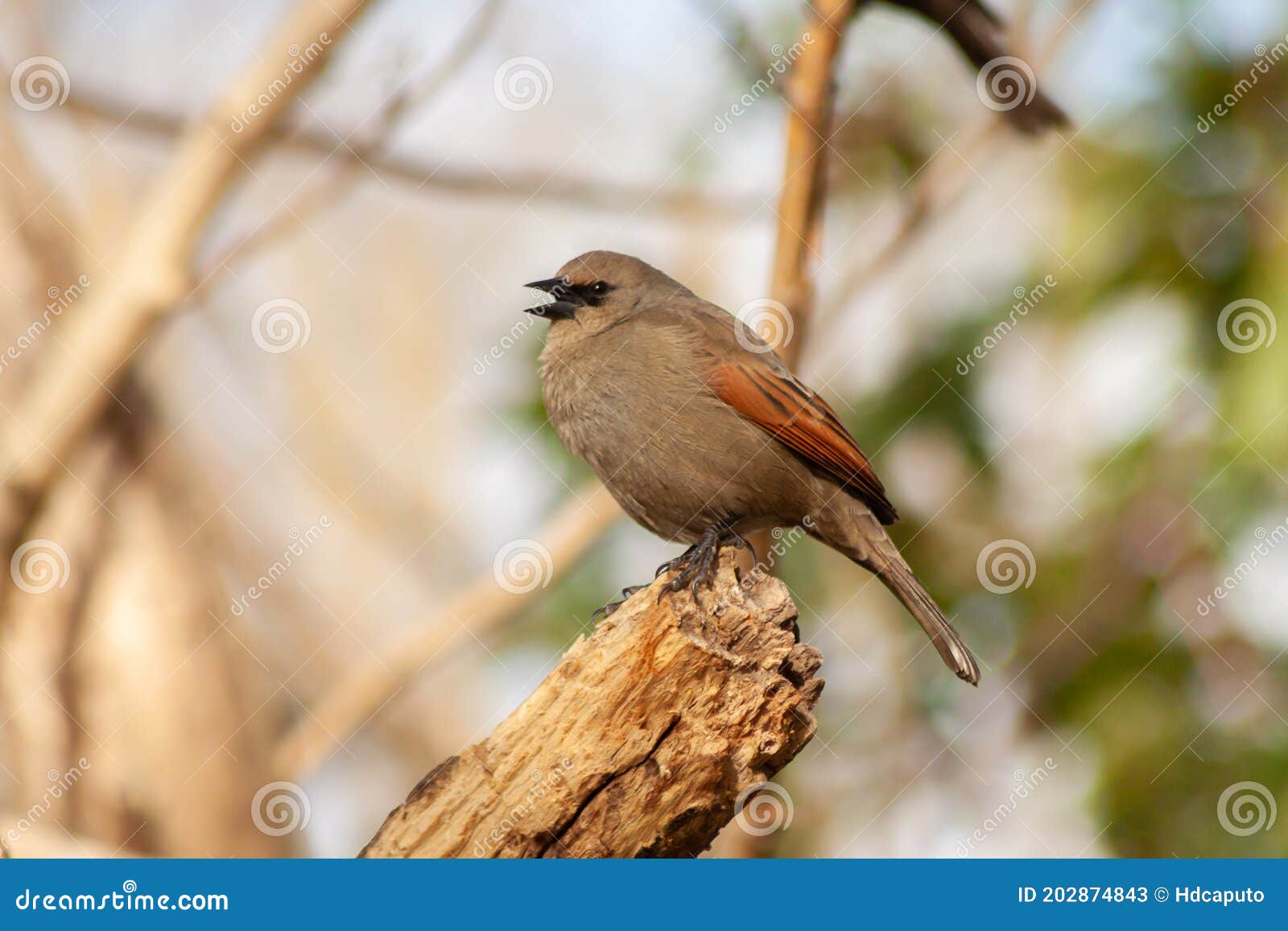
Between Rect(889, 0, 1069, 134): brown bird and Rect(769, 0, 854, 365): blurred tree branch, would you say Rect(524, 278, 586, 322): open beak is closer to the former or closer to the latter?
Rect(769, 0, 854, 365): blurred tree branch

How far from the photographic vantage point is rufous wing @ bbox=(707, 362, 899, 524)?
6.11m

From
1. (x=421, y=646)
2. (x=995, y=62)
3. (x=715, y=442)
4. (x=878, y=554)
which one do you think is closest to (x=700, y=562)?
(x=715, y=442)

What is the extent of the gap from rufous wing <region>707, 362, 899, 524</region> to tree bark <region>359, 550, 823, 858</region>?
1640 mm

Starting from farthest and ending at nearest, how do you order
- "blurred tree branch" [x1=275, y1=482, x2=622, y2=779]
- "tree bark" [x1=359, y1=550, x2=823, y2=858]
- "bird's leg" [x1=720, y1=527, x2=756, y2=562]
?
"blurred tree branch" [x1=275, y1=482, x2=622, y2=779] < "bird's leg" [x1=720, y1=527, x2=756, y2=562] < "tree bark" [x1=359, y1=550, x2=823, y2=858]

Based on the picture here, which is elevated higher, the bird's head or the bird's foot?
the bird's head

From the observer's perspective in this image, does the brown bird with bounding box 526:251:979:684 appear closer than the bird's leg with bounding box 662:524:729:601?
No

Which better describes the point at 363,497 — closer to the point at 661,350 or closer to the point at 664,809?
the point at 661,350

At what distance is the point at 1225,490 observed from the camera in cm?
714

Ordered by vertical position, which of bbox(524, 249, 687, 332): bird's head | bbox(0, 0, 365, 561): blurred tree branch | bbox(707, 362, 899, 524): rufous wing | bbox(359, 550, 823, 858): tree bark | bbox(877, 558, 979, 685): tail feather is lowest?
→ bbox(877, 558, 979, 685): tail feather

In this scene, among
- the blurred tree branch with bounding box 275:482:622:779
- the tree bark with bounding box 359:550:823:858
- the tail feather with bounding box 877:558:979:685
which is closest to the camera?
the tree bark with bounding box 359:550:823:858

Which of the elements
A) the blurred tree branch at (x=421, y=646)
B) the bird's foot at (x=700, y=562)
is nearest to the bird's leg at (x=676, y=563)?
the bird's foot at (x=700, y=562)

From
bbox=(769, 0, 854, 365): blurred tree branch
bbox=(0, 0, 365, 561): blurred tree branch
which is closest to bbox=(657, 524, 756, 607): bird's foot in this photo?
bbox=(769, 0, 854, 365): blurred tree branch

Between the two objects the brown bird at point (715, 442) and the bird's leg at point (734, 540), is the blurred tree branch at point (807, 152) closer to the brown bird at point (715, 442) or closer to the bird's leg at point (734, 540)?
the brown bird at point (715, 442)

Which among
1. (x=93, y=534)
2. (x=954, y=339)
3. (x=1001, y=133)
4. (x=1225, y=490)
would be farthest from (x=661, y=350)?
(x=93, y=534)
